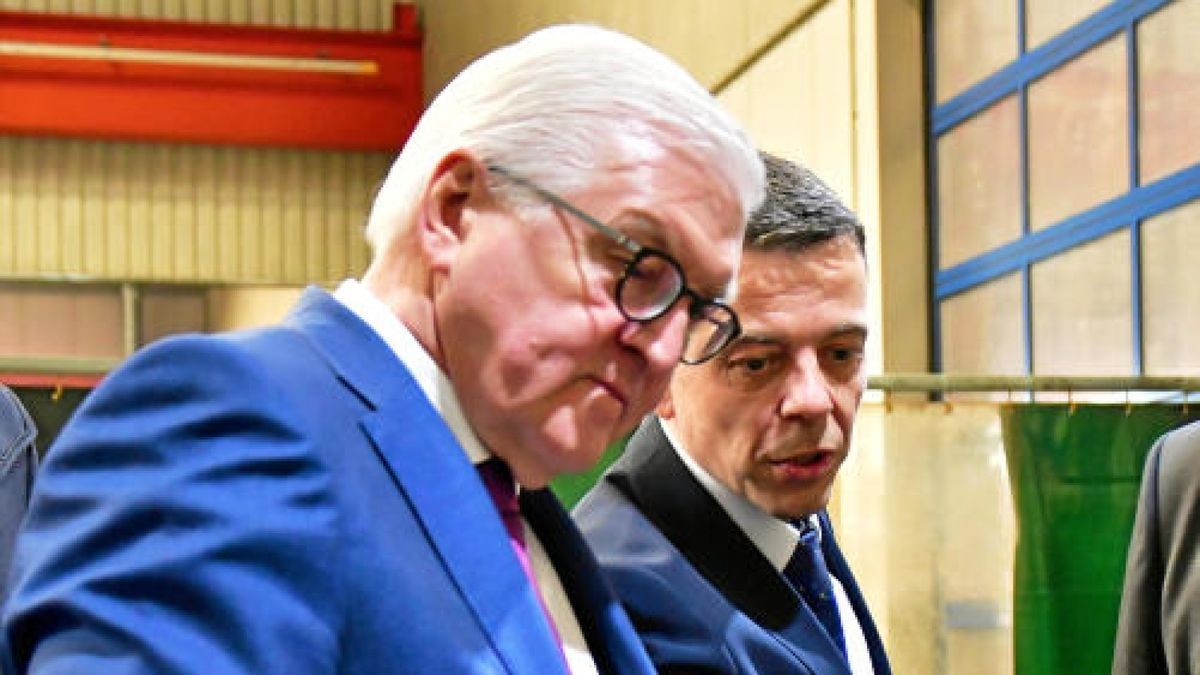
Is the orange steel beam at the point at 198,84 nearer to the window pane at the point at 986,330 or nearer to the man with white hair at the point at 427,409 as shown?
the window pane at the point at 986,330

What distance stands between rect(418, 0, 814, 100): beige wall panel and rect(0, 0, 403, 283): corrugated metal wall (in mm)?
1008

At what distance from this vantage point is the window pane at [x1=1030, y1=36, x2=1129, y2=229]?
588 centimetres

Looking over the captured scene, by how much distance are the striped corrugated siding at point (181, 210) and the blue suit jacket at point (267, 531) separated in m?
12.0

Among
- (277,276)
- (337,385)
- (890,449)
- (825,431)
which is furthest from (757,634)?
(277,276)

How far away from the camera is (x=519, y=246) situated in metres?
1.21

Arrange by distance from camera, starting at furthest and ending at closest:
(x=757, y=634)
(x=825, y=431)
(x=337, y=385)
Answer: (x=825, y=431)
(x=757, y=634)
(x=337, y=385)

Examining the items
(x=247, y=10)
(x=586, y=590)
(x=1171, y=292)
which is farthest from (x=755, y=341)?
(x=247, y=10)

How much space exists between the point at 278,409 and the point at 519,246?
22 cm

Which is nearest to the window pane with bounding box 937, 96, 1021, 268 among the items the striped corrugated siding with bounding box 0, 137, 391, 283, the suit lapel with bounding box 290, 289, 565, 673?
the suit lapel with bounding box 290, 289, 565, 673

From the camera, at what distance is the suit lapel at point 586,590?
1.40 metres

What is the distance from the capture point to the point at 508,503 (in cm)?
134

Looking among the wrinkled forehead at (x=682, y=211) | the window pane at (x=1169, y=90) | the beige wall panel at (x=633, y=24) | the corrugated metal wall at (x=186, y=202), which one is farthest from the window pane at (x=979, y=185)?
the corrugated metal wall at (x=186, y=202)

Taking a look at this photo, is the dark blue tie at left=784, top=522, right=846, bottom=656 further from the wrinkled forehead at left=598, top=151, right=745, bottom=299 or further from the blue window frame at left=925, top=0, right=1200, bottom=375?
the blue window frame at left=925, top=0, right=1200, bottom=375

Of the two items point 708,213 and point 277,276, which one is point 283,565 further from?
point 277,276
